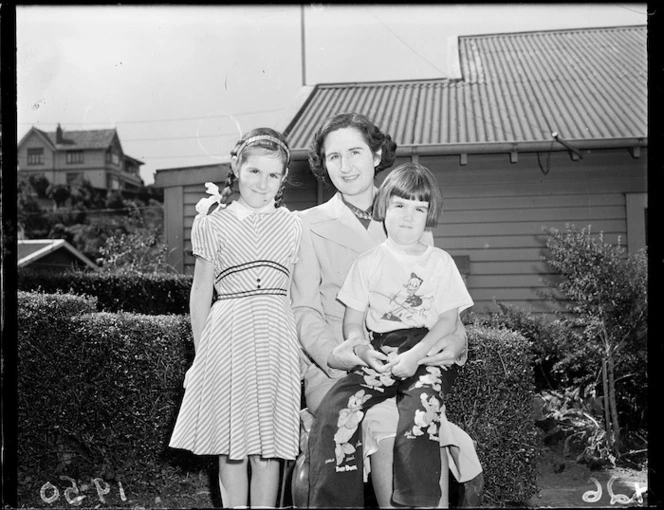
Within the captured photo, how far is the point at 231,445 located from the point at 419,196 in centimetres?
137

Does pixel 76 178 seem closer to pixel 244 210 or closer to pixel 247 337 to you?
pixel 244 210

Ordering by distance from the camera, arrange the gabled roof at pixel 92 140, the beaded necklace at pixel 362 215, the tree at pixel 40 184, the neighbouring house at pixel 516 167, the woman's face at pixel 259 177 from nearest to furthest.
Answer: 1. the woman's face at pixel 259 177
2. the beaded necklace at pixel 362 215
3. the neighbouring house at pixel 516 167
4. the gabled roof at pixel 92 140
5. the tree at pixel 40 184

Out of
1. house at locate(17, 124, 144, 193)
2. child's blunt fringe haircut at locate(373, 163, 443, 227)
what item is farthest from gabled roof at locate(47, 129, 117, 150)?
child's blunt fringe haircut at locate(373, 163, 443, 227)

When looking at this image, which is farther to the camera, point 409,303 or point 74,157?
point 74,157

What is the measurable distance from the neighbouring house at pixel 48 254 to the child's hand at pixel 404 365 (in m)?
17.4

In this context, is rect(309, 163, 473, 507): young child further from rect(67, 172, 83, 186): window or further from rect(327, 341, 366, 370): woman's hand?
rect(67, 172, 83, 186): window

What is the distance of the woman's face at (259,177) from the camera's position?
329 centimetres

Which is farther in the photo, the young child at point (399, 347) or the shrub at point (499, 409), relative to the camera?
the shrub at point (499, 409)

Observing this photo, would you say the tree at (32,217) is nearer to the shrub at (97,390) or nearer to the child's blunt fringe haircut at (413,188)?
the shrub at (97,390)

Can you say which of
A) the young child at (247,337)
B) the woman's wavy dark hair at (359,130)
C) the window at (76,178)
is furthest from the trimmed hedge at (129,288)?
the window at (76,178)

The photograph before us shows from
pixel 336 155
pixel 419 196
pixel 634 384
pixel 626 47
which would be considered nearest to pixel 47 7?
pixel 336 155

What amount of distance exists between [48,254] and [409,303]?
819 inches

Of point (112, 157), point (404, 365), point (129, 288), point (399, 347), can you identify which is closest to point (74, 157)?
point (112, 157)

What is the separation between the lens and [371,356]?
9.93 feet
